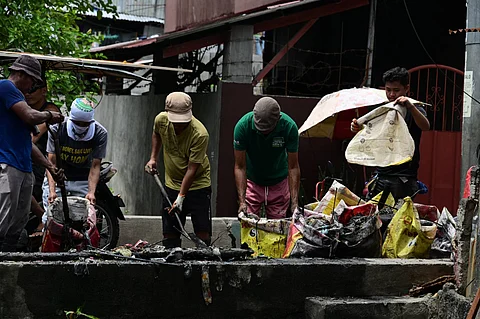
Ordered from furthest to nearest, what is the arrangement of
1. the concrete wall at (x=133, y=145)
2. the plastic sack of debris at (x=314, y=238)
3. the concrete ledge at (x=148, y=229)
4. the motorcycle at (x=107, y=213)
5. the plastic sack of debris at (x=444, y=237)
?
the concrete wall at (x=133, y=145)
the concrete ledge at (x=148, y=229)
the motorcycle at (x=107, y=213)
the plastic sack of debris at (x=444, y=237)
the plastic sack of debris at (x=314, y=238)

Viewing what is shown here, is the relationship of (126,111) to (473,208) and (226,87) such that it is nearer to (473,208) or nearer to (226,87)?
(226,87)

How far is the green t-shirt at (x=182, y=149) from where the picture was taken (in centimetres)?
755

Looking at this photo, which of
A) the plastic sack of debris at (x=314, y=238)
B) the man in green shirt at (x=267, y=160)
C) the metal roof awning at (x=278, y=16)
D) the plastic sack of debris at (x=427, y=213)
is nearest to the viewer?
the plastic sack of debris at (x=314, y=238)

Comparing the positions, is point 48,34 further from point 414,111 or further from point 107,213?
point 414,111

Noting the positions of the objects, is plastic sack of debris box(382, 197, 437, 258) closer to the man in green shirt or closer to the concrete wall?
the man in green shirt

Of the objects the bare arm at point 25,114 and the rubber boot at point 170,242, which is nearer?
the bare arm at point 25,114

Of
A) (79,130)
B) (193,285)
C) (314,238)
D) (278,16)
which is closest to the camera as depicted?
(193,285)

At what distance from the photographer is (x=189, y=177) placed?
743cm

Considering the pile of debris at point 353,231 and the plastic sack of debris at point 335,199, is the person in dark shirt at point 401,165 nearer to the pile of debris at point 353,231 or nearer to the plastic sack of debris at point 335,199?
the pile of debris at point 353,231

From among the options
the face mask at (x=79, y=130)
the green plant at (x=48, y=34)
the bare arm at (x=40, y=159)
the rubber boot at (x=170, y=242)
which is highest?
the green plant at (x=48, y=34)

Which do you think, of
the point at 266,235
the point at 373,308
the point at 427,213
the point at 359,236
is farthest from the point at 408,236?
the point at 266,235

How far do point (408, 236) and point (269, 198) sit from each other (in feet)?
5.51

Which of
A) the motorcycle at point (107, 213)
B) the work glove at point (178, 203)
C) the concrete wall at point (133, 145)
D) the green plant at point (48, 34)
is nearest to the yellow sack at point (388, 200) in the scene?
the work glove at point (178, 203)

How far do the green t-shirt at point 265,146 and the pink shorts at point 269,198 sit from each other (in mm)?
53
